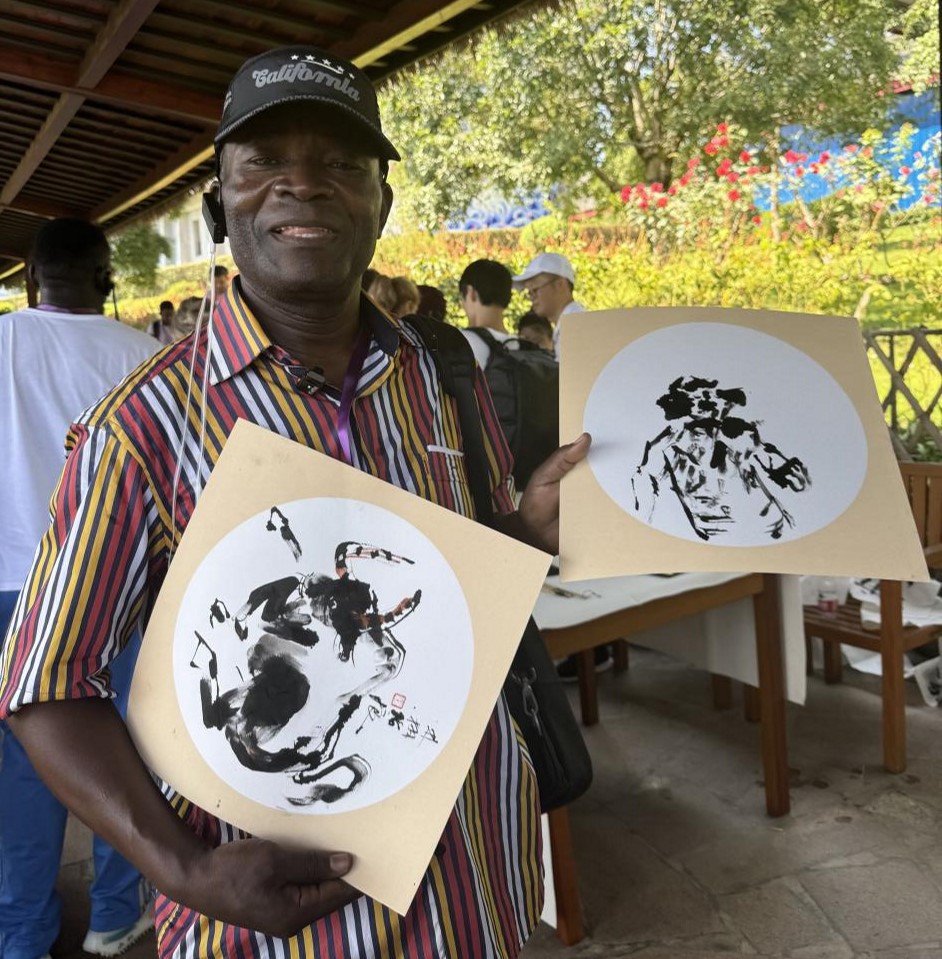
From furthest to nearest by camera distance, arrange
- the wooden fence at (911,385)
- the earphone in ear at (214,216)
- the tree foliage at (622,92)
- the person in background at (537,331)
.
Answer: the tree foliage at (622,92) < the person in background at (537,331) < the wooden fence at (911,385) < the earphone in ear at (214,216)

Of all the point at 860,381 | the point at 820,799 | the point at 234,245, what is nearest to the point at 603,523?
the point at 860,381

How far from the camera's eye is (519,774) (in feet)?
3.34

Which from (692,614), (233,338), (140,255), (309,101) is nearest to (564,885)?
(692,614)

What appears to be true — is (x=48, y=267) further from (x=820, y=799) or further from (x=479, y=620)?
(x=820, y=799)

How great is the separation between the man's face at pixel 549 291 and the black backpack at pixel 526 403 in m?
1.37

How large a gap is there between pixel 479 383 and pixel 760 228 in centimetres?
672

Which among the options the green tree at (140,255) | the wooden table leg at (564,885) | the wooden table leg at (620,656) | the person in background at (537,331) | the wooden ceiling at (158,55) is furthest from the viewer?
the green tree at (140,255)

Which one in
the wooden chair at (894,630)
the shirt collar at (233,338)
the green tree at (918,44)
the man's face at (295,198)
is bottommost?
the wooden chair at (894,630)

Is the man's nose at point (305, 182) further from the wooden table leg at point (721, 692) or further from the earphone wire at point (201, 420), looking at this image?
the wooden table leg at point (721, 692)

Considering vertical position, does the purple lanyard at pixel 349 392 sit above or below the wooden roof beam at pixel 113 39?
below

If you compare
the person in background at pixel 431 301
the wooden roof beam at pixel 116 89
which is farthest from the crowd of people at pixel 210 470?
the person in background at pixel 431 301

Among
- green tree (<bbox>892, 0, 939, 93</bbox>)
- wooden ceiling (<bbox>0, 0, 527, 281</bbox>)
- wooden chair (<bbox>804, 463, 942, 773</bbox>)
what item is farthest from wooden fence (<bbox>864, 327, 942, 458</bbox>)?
wooden ceiling (<bbox>0, 0, 527, 281</bbox>)

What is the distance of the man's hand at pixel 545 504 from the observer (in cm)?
101

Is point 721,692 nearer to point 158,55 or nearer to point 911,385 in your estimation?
point 911,385
